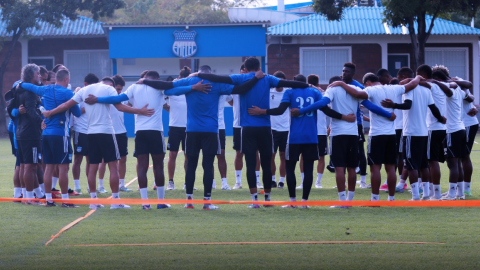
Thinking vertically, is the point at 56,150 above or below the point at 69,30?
below

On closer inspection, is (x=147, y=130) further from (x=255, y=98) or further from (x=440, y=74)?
(x=440, y=74)

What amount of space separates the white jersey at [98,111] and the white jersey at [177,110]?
194 cm

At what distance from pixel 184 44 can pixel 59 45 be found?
9378mm

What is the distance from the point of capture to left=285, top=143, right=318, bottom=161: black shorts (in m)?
8.95

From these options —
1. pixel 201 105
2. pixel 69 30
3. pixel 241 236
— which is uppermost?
pixel 69 30

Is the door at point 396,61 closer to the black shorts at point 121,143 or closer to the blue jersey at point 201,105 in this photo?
the black shorts at point 121,143

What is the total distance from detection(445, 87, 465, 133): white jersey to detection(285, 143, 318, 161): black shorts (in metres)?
2.43

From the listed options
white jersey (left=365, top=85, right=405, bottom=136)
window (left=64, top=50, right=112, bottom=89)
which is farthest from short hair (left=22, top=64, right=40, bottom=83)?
window (left=64, top=50, right=112, bottom=89)

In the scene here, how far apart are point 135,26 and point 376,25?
40.8 ft

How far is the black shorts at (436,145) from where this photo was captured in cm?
957

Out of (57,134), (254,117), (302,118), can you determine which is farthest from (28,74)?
(302,118)

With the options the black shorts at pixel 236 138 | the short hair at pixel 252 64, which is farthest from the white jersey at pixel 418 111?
the black shorts at pixel 236 138

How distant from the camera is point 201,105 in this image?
891cm

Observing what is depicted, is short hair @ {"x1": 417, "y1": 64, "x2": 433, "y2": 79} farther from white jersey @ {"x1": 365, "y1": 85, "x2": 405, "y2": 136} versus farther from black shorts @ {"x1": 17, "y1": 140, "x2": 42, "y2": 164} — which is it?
black shorts @ {"x1": 17, "y1": 140, "x2": 42, "y2": 164}
